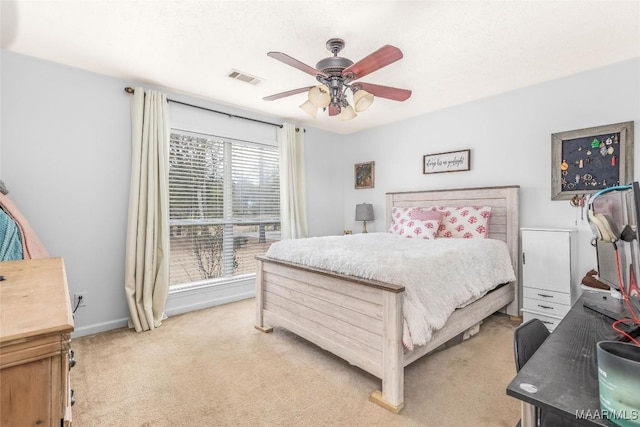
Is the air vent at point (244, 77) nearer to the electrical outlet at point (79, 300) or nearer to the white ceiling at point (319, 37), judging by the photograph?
the white ceiling at point (319, 37)

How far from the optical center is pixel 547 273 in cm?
292

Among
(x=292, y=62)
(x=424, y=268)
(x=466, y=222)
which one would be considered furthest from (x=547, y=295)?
(x=292, y=62)

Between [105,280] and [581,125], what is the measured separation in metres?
4.92

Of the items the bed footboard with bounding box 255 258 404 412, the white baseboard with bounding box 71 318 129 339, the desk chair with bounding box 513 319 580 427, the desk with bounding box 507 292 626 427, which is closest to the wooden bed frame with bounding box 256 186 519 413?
the bed footboard with bounding box 255 258 404 412

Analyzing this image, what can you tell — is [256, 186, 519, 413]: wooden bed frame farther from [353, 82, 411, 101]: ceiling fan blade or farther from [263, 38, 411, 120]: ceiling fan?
[353, 82, 411, 101]: ceiling fan blade

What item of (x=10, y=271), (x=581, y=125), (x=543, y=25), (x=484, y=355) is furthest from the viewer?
(x=581, y=125)

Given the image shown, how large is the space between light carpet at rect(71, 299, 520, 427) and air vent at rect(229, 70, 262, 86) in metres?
2.51

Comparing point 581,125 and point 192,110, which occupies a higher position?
point 192,110

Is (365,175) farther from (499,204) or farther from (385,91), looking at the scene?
(385,91)

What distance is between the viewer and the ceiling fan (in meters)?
1.92

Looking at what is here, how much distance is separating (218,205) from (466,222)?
2984 mm

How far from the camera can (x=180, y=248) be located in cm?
357

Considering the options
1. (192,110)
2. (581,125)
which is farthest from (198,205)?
(581,125)

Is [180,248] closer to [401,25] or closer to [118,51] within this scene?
[118,51]
